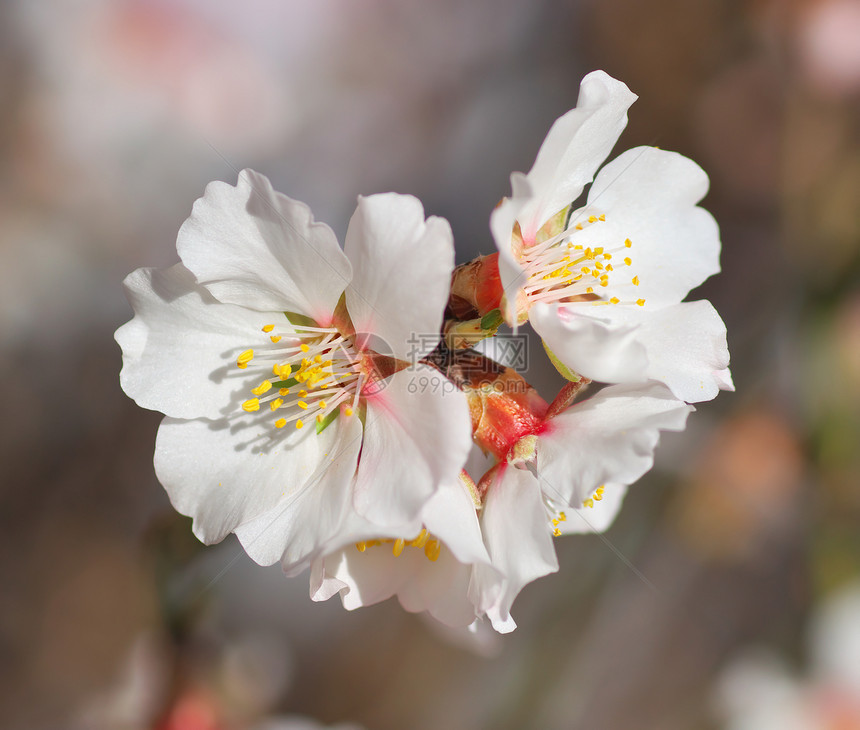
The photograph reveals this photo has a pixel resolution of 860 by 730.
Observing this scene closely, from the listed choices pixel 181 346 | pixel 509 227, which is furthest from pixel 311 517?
pixel 509 227

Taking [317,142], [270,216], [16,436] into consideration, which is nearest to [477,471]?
[270,216]

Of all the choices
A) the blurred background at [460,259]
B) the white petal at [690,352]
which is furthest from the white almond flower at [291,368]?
the blurred background at [460,259]

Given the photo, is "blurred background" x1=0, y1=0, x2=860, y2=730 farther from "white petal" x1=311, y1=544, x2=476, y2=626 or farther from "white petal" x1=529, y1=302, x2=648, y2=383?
"white petal" x1=529, y1=302, x2=648, y2=383

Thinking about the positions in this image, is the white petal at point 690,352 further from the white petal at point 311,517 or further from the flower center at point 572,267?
the white petal at point 311,517

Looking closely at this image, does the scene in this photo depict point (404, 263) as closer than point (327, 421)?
Yes

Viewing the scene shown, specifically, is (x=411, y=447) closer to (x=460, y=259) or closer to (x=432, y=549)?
(x=432, y=549)

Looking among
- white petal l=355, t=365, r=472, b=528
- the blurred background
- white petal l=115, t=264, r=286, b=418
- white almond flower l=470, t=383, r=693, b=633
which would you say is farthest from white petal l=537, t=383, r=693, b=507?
the blurred background
